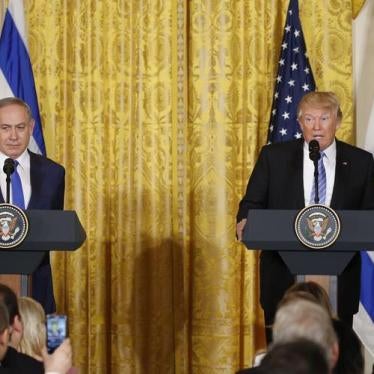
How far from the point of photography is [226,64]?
7684 mm

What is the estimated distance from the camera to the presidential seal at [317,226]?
16.9 ft

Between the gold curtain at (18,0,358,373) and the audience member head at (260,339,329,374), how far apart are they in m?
4.76

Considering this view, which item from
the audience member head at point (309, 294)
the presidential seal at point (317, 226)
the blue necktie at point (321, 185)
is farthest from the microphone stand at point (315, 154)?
the audience member head at point (309, 294)

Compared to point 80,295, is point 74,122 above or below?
above

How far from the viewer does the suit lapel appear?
575cm

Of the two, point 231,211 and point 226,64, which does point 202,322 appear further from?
point 226,64

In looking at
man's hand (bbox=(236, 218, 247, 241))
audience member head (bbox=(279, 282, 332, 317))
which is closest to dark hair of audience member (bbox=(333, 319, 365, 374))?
audience member head (bbox=(279, 282, 332, 317))

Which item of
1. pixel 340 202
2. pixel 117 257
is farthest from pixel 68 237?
pixel 117 257

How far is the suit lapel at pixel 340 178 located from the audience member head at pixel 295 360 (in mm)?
2899

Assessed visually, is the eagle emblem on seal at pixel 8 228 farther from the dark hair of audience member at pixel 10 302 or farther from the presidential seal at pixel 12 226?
the dark hair of audience member at pixel 10 302

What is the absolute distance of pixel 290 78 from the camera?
7.39 meters

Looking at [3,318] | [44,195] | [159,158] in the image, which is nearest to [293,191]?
[44,195]

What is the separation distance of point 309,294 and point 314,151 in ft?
3.91

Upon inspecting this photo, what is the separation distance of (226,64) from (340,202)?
2227 millimetres
